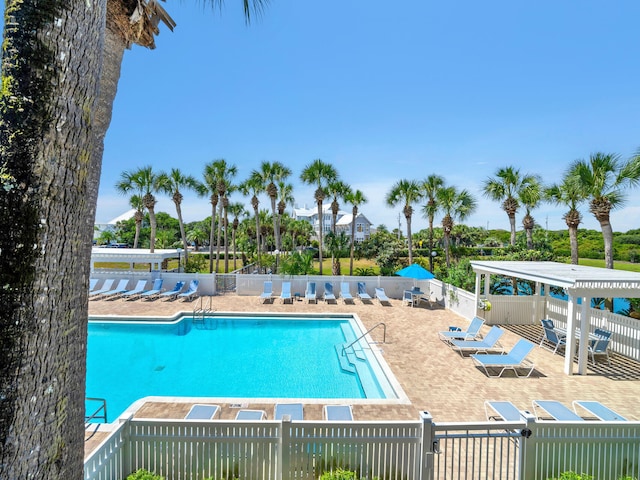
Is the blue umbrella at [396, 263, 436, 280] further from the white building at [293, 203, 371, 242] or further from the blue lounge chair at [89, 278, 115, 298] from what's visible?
the white building at [293, 203, 371, 242]

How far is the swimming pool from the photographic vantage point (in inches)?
328

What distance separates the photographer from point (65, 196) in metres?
1.82

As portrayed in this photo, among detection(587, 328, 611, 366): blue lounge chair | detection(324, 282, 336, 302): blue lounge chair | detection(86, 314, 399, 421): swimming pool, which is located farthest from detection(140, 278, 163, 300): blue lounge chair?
detection(587, 328, 611, 366): blue lounge chair

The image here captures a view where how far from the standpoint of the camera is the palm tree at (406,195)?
78.5 ft

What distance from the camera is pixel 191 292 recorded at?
17562mm

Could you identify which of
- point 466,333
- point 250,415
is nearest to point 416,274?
point 466,333

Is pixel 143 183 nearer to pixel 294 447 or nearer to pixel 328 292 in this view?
pixel 328 292

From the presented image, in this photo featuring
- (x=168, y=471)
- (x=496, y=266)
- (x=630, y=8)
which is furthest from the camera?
(x=496, y=266)

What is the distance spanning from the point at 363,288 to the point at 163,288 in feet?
37.7

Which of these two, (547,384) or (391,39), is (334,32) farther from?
(547,384)

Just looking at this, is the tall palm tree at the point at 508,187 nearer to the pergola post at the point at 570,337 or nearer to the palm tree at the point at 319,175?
the palm tree at the point at 319,175

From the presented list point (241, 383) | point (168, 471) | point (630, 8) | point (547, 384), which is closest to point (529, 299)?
point (547, 384)

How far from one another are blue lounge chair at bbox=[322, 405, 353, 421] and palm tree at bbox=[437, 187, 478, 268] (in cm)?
1888

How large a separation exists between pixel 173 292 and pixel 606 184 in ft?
68.6
